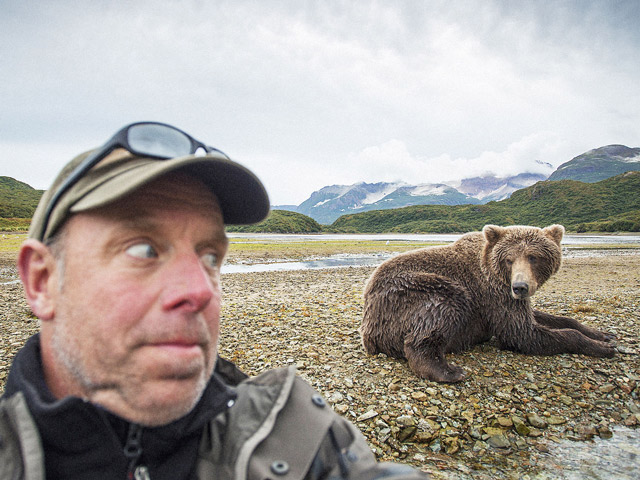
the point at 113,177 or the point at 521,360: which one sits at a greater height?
the point at 113,177

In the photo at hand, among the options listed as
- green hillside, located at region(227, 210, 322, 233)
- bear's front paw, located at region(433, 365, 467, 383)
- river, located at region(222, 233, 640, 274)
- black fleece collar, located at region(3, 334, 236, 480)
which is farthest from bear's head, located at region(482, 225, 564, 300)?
green hillside, located at region(227, 210, 322, 233)

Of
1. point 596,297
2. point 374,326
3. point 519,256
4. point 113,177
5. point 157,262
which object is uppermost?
point 113,177

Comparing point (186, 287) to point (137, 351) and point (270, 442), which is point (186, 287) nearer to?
point (137, 351)

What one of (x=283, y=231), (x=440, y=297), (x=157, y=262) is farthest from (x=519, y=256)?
(x=283, y=231)

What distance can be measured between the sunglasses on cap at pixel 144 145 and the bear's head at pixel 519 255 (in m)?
5.37

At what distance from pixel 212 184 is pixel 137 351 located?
2.70ft

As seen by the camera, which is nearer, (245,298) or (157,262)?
(157,262)

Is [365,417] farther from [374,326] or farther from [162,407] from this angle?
[162,407]

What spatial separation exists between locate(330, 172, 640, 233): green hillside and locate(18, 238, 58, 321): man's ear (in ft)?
417

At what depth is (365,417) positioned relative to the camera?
4.36 meters

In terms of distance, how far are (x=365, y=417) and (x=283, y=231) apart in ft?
401

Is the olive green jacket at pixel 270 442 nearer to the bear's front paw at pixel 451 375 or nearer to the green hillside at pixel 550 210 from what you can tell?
the bear's front paw at pixel 451 375

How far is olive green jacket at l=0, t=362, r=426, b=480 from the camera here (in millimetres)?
1309

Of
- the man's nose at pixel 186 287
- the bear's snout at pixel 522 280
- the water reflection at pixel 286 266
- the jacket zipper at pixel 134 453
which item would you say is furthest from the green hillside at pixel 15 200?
the man's nose at pixel 186 287
